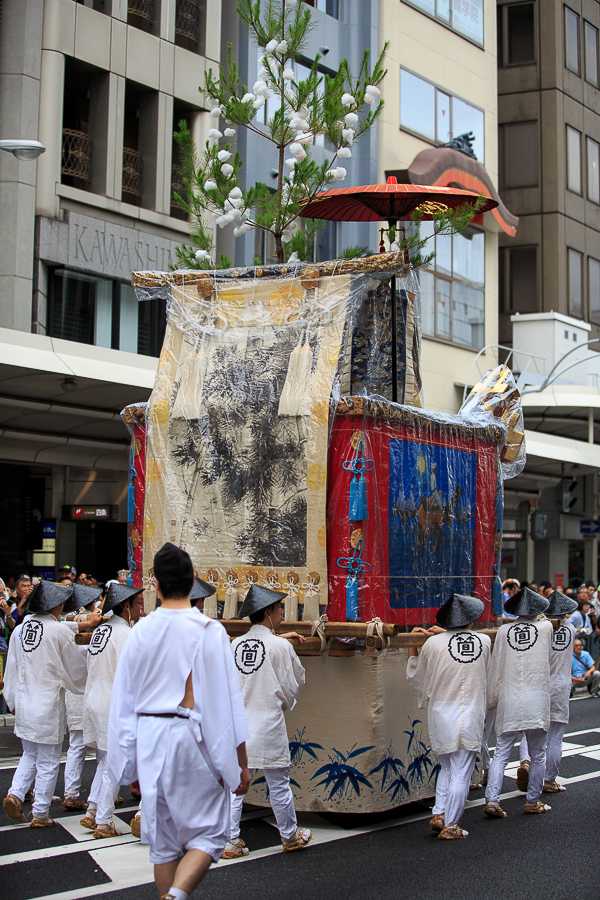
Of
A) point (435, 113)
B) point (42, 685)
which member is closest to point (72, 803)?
point (42, 685)

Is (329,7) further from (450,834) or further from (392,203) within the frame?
(450,834)

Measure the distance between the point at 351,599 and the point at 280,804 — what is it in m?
1.60

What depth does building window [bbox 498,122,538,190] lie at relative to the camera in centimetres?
3241

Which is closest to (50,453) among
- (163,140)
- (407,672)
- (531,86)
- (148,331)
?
(148,331)

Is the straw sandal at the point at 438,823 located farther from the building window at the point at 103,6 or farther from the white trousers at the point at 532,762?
the building window at the point at 103,6

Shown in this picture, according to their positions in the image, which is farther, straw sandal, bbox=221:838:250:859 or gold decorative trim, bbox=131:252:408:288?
gold decorative trim, bbox=131:252:408:288

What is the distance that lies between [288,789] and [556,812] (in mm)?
2559

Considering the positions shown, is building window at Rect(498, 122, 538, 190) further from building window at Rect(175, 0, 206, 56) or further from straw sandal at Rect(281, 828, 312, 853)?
straw sandal at Rect(281, 828, 312, 853)

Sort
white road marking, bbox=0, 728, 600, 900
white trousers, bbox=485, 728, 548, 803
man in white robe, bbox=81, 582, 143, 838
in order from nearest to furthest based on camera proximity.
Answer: white road marking, bbox=0, 728, 600, 900 < man in white robe, bbox=81, 582, 143, 838 < white trousers, bbox=485, 728, 548, 803

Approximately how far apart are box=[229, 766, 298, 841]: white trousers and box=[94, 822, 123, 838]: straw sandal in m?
0.98

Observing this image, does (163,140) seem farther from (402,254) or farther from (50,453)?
(402,254)

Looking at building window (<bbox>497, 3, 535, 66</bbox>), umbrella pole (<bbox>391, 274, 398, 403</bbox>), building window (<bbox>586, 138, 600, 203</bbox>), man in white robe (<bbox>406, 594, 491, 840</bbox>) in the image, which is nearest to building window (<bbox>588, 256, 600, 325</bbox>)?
building window (<bbox>586, 138, 600, 203</bbox>)

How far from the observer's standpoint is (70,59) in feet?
61.9

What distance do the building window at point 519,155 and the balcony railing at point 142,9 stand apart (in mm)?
15081
